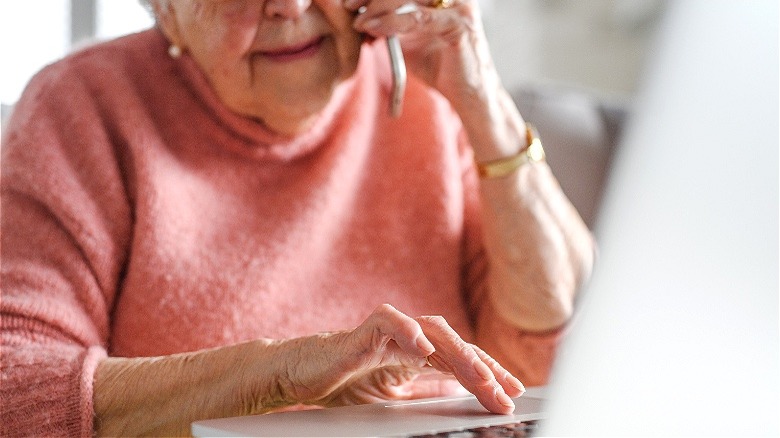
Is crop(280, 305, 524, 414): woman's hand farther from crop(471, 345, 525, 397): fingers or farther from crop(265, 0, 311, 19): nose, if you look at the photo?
crop(265, 0, 311, 19): nose

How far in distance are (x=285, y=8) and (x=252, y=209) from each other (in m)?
0.23

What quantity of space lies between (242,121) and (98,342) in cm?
30

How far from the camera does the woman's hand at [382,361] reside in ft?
1.97

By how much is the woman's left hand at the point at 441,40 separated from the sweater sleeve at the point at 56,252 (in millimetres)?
306

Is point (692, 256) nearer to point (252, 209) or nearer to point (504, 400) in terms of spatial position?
point (504, 400)

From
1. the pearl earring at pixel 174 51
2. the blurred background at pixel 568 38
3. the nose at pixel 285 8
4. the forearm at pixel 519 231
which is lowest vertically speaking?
the blurred background at pixel 568 38

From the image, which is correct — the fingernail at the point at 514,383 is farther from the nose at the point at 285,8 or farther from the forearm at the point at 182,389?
the nose at the point at 285,8

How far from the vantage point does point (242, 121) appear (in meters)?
0.99

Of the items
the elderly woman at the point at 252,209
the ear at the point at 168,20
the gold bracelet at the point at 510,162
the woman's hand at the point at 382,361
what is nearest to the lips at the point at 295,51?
the elderly woman at the point at 252,209

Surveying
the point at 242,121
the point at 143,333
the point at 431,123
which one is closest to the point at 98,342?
the point at 143,333

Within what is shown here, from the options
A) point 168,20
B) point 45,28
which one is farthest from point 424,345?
point 45,28

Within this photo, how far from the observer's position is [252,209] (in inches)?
38.4

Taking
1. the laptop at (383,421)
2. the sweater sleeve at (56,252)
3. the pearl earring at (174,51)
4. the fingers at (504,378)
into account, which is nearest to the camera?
the laptop at (383,421)

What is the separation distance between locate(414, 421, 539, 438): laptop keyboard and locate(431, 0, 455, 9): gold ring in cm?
50
